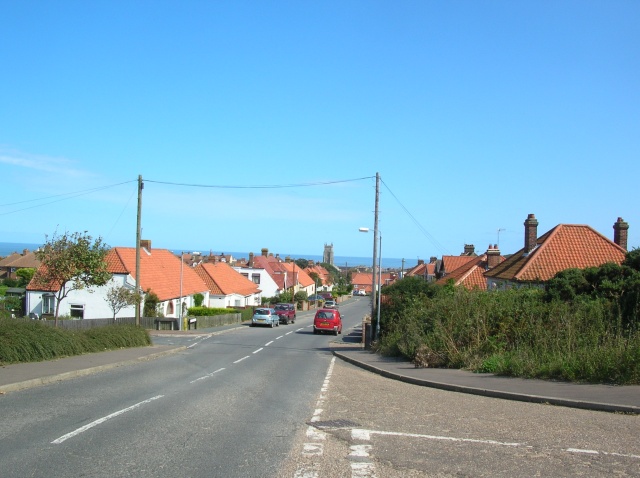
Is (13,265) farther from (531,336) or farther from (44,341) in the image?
(531,336)

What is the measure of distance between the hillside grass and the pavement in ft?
1.19

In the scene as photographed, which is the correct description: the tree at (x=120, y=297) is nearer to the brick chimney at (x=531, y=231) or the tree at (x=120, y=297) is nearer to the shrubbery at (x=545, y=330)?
the shrubbery at (x=545, y=330)

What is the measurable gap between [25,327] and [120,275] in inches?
1248

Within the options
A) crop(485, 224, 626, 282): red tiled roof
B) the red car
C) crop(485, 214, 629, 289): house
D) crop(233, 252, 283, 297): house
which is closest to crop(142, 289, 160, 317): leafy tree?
the red car

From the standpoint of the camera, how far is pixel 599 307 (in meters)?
16.0

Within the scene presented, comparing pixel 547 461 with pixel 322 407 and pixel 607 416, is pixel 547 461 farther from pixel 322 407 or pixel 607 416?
pixel 322 407

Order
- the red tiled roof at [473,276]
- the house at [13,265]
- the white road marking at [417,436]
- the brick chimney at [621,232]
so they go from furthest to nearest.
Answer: the house at [13,265] < the red tiled roof at [473,276] < the brick chimney at [621,232] < the white road marking at [417,436]

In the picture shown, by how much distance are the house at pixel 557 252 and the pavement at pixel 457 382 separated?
41.9 ft

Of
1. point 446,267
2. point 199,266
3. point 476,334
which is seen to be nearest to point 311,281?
point 199,266

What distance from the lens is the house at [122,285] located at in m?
48.0

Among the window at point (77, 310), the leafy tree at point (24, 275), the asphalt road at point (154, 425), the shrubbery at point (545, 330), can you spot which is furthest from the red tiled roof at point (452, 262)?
the leafy tree at point (24, 275)

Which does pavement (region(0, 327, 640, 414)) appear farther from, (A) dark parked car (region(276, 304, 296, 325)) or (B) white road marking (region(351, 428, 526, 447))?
(A) dark parked car (region(276, 304, 296, 325))

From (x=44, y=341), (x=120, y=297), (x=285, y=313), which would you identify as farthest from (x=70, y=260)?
(x=285, y=313)

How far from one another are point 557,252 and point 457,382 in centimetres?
2070
